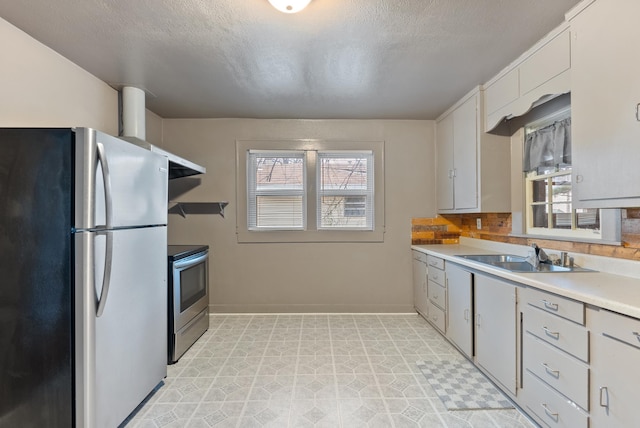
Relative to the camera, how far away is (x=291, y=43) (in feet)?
6.73

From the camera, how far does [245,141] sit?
146 inches

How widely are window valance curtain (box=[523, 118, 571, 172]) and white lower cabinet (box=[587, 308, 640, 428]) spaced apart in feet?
4.65

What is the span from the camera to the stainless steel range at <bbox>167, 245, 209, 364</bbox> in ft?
8.36

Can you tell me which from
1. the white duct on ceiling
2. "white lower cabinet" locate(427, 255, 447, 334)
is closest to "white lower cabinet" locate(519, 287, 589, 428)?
"white lower cabinet" locate(427, 255, 447, 334)

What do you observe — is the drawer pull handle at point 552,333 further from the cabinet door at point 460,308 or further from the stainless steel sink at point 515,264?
the cabinet door at point 460,308

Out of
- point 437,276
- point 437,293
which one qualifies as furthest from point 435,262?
point 437,293

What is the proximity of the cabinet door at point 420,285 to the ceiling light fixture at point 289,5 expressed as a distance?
9.08 feet

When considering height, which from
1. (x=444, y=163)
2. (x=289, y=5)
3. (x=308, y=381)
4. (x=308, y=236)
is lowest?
(x=308, y=381)

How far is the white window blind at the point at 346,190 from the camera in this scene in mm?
3797

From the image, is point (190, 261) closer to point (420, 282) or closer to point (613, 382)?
point (420, 282)

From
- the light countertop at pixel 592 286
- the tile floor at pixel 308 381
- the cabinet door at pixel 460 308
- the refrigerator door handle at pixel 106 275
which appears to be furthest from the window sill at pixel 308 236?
the refrigerator door handle at pixel 106 275

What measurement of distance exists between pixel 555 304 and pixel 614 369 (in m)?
0.35

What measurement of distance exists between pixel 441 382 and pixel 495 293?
773 millimetres

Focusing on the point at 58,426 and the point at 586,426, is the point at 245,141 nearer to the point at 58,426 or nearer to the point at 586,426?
the point at 58,426
